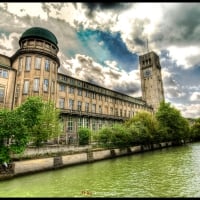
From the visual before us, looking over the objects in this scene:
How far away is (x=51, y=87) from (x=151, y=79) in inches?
2514

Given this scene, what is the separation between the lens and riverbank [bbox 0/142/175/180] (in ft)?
67.0

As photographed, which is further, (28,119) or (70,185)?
(28,119)

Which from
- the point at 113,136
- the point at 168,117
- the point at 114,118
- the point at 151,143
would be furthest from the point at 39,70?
the point at 168,117

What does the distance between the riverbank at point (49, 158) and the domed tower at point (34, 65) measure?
12.2 m

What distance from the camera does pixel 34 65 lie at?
35.6 meters

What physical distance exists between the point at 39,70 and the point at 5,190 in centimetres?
2495

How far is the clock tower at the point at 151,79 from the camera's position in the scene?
86.9 m

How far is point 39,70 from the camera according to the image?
3600 cm

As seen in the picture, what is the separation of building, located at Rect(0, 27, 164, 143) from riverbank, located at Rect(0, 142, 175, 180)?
11.4m

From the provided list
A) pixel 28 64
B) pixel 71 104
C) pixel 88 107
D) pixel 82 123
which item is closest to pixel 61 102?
pixel 71 104

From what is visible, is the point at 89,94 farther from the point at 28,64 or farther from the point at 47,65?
the point at 28,64

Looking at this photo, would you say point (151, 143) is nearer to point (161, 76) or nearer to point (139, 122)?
point (139, 122)

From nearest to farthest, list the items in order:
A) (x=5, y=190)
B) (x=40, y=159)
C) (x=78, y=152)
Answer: (x=5, y=190) → (x=40, y=159) → (x=78, y=152)

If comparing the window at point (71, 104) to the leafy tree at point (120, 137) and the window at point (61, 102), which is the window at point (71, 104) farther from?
the leafy tree at point (120, 137)
